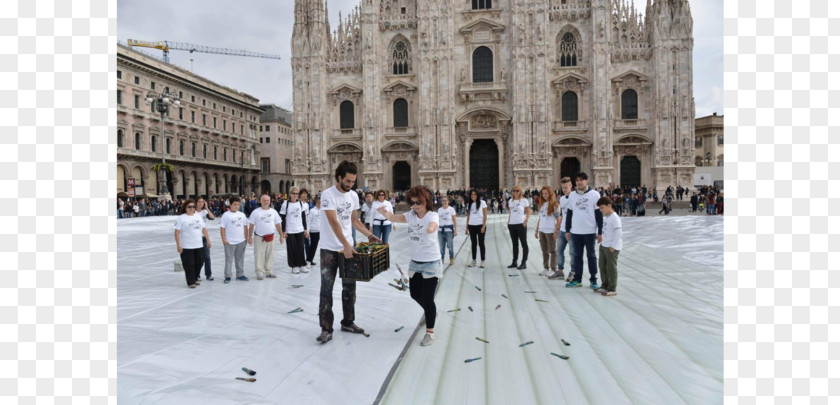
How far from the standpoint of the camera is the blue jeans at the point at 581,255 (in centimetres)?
688

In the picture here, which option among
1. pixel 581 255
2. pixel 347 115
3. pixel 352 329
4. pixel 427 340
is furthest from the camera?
pixel 347 115

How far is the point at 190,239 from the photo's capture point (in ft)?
23.5

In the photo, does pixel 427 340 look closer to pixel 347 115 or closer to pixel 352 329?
pixel 352 329

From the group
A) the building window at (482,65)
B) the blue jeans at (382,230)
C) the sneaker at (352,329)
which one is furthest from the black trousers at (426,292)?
the building window at (482,65)

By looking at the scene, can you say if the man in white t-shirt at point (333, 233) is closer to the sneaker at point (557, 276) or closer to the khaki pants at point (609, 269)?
the khaki pants at point (609, 269)

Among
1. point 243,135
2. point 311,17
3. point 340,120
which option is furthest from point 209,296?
point 243,135

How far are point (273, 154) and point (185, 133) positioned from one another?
636 inches

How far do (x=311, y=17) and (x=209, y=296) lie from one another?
3101 centimetres

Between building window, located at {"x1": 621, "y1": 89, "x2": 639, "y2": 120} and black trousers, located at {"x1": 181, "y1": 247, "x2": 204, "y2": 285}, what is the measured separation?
30603 millimetres

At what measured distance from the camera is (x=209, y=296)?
6.57 m

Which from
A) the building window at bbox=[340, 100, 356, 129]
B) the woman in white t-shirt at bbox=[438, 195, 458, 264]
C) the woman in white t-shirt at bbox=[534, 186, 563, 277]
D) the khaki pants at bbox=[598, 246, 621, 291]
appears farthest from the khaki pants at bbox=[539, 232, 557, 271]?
the building window at bbox=[340, 100, 356, 129]

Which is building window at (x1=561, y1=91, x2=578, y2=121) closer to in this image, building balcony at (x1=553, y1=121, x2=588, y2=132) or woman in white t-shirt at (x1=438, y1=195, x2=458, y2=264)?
building balcony at (x1=553, y1=121, x2=588, y2=132)

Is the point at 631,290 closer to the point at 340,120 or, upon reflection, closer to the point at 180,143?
the point at 340,120

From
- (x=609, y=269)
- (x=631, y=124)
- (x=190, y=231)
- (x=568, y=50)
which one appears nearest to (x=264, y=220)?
(x=190, y=231)
